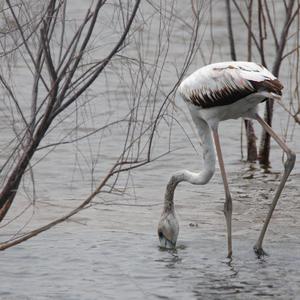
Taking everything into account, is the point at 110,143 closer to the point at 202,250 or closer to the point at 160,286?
the point at 202,250

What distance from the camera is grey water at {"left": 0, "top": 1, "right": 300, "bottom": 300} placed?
796 centimetres

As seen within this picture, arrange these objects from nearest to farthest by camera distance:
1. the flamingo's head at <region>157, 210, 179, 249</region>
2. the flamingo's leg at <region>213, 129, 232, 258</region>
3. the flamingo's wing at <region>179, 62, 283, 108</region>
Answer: the flamingo's wing at <region>179, 62, 283, 108</region> < the flamingo's leg at <region>213, 129, 232, 258</region> < the flamingo's head at <region>157, 210, 179, 249</region>

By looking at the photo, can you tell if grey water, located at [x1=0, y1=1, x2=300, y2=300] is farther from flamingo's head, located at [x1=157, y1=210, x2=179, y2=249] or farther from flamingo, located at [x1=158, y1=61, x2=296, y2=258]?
flamingo, located at [x1=158, y1=61, x2=296, y2=258]

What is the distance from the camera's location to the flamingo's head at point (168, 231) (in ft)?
30.2

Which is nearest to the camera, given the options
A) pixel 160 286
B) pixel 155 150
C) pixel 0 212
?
pixel 0 212

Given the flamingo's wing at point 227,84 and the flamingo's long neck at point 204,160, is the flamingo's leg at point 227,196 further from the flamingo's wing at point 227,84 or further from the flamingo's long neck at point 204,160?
the flamingo's wing at point 227,84

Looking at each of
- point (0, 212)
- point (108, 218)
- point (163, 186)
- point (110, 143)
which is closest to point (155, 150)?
point (110, 143)

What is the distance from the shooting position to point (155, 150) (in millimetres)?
13445

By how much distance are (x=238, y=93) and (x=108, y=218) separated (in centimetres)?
219

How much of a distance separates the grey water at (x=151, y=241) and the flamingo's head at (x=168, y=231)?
0.10 metres

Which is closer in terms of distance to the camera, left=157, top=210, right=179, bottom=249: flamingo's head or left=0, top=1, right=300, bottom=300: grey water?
left=0, top=1, right=300, bottom=300: grey water

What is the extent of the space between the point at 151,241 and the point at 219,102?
1430 mm

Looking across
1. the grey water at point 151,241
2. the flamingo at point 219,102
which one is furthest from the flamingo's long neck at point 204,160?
the grey water at point 151,241

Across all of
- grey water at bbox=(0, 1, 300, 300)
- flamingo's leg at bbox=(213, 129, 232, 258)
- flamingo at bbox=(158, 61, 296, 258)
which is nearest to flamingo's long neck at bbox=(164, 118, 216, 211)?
flamingo at bbox=(158, 61, 296, 258)
